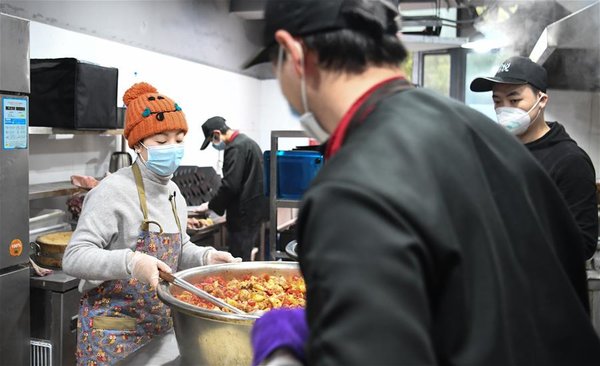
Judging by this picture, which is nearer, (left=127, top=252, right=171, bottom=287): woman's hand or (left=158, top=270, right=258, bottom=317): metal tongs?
(left=158, top=270, right=258, bottom=317): metal tongs

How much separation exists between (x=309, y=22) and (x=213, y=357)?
930mm

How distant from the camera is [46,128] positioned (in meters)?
3.32

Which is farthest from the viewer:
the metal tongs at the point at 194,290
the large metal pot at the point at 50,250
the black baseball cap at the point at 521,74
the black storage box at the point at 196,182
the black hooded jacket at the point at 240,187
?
the black storage box at the point at 196,182

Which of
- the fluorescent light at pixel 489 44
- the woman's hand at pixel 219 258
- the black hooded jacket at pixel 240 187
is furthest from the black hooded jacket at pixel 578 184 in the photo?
the black hooded jacket at pixel 240 187

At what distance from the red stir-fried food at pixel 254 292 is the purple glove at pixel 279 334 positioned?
767 millimetres

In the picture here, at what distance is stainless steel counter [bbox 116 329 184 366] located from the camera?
5.25 feet

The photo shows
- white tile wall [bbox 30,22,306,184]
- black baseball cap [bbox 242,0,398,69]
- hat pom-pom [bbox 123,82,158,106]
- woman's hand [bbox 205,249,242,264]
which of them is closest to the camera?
black baseball cap [bbox 242,0,398,69]

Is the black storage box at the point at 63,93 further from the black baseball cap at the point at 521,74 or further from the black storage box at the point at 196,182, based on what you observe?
the black baseball cap at the point at 521,74

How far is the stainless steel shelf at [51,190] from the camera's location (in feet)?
10.8

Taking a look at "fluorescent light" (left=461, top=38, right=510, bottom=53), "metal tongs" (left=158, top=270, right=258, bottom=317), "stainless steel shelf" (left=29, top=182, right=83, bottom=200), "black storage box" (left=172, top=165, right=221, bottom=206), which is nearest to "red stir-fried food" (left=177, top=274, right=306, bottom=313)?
"metal tongs" (left=158, top=270, right=258, bottom=317)

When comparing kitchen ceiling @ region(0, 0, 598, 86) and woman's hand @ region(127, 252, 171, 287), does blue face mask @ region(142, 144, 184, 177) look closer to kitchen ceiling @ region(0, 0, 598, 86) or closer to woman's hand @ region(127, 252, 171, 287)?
woman's hand @ region(127, 252, 171, 287)

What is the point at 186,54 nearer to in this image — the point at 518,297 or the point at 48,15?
the point at 48,15

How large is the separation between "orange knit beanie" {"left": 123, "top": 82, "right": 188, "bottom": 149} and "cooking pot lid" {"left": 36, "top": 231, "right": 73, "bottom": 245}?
1261mm

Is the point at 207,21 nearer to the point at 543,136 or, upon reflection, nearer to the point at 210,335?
the point at 543,136
